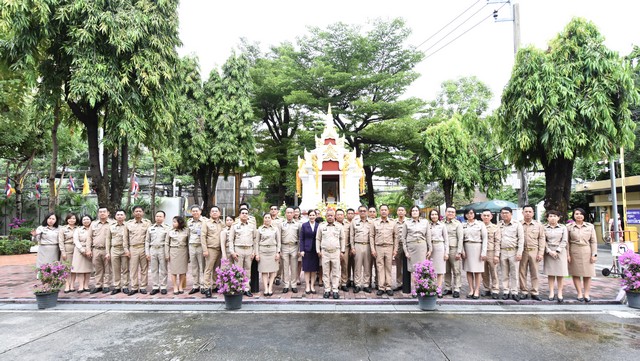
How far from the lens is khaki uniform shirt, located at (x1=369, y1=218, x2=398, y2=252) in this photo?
6.94 meters

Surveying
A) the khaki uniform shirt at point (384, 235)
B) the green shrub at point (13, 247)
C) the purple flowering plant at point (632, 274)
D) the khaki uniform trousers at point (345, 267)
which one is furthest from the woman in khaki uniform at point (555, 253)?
the green shrub at point (13, 247)

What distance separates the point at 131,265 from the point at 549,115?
9.02 meters

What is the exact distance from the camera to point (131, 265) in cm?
712

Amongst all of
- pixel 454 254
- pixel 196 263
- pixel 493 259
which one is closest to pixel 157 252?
pixel 196 263

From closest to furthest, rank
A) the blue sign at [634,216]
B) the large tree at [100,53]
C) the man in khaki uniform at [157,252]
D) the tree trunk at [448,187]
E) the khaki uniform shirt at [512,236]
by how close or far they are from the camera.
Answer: the khaki uniform shirt at [512,236]
the man in khaki uniform at [157,252]
the large tree at [100,53]
the blue sign at [634,216]
the tree trunk at [448,187]

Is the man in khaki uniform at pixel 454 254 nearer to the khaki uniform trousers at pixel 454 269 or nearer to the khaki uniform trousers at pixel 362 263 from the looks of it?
the khaki uniform trousers at pixel 454 269

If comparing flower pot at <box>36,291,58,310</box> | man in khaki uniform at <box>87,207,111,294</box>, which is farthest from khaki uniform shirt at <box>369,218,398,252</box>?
flower pot at <box>36,291,58,310</box>

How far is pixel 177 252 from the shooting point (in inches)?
274

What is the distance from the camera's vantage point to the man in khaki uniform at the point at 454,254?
22.0ft

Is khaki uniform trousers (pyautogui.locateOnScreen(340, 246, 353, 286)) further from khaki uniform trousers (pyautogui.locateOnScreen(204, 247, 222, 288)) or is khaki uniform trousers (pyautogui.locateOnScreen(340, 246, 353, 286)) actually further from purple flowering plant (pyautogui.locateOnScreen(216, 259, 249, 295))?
khaki uniform trousers (pyautogui.locateOnScreen(204, 247, 222, 288))

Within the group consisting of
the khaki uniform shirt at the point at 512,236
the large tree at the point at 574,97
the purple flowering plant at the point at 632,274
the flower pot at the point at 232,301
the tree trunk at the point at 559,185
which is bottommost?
the flower pot at the point at 232,301

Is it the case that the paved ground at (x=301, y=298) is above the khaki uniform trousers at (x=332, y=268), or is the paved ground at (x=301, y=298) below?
below

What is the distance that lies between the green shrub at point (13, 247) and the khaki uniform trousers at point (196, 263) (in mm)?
11893

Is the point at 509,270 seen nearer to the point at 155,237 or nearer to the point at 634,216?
the point at 155,237
